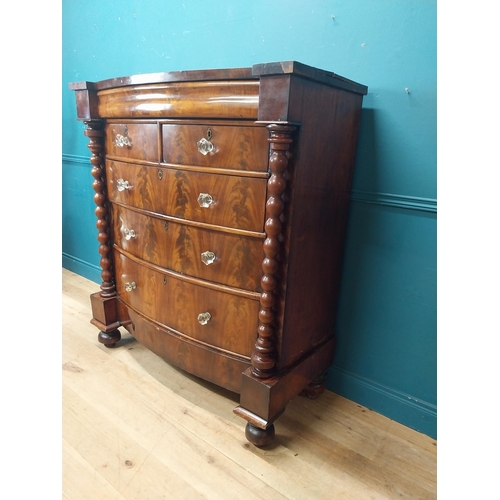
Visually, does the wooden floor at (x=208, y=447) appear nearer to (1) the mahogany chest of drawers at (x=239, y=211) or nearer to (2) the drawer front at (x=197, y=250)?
(1) the mahogany chest of drawers at (x=239, y=211)

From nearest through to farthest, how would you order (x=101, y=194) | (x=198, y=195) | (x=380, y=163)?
1. (x=198, y=195)
2. (x=380, y=163)
3. (x=101, y=194)

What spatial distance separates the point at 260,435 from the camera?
1.27 meters

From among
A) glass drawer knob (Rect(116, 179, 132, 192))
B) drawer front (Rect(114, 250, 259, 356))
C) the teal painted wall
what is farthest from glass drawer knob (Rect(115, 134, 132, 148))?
the teal painted wall

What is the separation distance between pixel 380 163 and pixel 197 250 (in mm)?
745

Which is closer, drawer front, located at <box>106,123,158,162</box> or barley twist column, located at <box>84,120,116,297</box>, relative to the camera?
drawer front, located at <box>106,123,158,162</box>

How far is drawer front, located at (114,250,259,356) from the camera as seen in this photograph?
1.29 metres

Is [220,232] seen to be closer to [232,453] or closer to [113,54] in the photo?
[232,453]

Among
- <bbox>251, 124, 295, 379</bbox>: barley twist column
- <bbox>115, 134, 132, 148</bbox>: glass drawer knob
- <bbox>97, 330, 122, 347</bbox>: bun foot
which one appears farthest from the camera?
<bbox>97, 330, 122, 347</bbox>: bun foot

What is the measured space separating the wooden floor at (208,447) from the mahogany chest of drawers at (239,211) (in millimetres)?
122

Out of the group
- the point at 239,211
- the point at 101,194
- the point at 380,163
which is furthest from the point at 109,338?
the point at 380,163

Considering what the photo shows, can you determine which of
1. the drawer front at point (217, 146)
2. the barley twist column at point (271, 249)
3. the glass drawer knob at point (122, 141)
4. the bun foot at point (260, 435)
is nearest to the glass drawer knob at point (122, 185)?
the glass drawer knob at point (122, 141)

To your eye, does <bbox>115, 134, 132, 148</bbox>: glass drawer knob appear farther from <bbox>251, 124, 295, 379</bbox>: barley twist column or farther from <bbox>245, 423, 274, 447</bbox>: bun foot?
<bbox>245, 423, 274, 447</bbox>: bun foot

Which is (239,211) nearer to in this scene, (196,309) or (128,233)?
(196,309)
